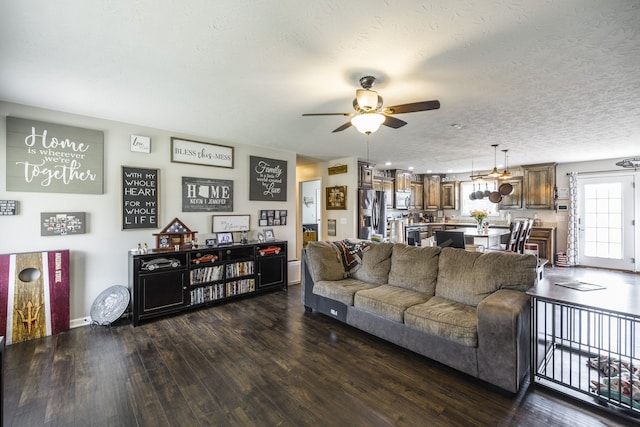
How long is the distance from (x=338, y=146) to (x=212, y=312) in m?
3.23

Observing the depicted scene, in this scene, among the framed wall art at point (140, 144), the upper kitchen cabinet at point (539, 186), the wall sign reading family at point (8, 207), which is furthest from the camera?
the upper kitchen cabinet at point (539, 186)

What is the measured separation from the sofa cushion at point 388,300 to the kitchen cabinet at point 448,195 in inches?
256

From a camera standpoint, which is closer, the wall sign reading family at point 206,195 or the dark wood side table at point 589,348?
the dark wood side table at point 589,348

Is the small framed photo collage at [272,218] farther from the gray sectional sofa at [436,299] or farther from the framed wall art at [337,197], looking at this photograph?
the gray sectional sofa at [436,299]

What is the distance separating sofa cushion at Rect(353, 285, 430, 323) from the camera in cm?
268

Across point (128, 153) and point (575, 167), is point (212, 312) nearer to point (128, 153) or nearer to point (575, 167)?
point (128, 153)

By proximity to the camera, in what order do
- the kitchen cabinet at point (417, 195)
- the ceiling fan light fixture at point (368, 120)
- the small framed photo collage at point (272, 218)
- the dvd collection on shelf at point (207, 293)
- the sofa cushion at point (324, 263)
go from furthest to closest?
the kitchen cabinet at point (417, 195) → the small framed photo collage at point (272, 218) → the dvd collection on shelf at point (207, 293) → the sofa cushion at point (324, 263) → the ceiling fan light fixture at point (368, 120)

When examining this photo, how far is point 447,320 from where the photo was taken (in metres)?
2.35

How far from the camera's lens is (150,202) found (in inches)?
151

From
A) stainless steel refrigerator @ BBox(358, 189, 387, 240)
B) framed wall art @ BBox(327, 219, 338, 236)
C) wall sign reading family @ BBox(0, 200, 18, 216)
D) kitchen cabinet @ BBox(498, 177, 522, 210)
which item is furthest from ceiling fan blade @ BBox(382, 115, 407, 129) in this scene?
kitchen cabinet @ BBox(498, 177, 522, 210)

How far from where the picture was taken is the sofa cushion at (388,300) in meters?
2.68

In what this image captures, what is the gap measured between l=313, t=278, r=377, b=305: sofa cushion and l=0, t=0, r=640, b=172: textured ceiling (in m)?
2.01

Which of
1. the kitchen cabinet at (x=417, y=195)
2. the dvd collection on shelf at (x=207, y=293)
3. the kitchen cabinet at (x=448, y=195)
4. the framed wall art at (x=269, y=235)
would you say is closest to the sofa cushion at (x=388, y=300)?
the dvd collection on shelf at (x=207, y=293)

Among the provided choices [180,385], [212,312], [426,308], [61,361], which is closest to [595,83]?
[426,308]
